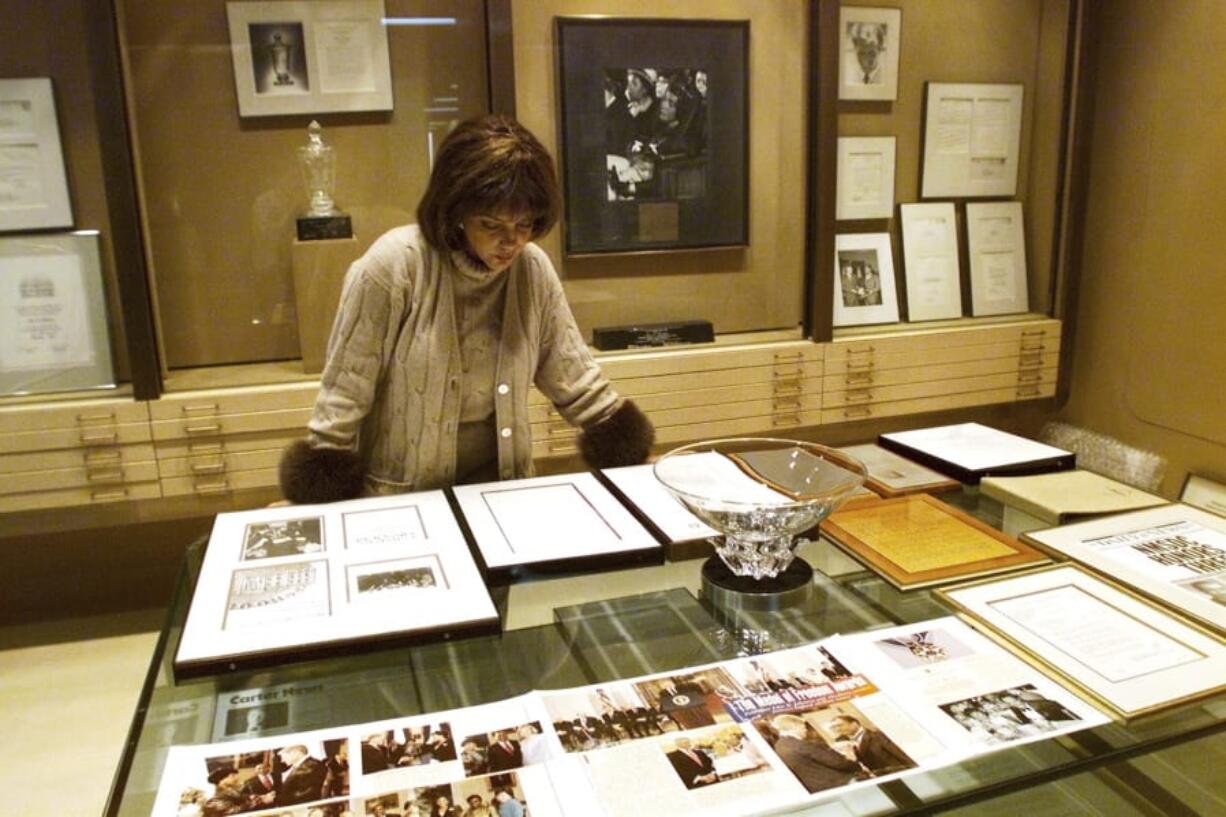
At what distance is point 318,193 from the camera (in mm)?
3080

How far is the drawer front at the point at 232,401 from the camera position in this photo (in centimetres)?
289

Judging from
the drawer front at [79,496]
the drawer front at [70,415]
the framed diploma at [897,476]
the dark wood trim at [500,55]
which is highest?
the dark wood trim at [500,55]

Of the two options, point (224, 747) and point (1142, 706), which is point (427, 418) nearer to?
point (224, 747)

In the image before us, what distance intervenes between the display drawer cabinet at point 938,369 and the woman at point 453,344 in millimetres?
1804

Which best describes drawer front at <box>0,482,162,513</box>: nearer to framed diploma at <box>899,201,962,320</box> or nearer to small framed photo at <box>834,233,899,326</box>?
small framed photo at <box>834,233,899,326</box>

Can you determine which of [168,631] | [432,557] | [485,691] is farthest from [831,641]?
[168,631]

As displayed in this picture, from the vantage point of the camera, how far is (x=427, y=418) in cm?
184

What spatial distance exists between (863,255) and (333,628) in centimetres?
298

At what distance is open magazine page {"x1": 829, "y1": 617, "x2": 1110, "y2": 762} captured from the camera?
1018 millimetres

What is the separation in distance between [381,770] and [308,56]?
268 cm

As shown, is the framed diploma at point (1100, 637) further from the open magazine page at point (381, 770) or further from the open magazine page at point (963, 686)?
the open magazine page at point (381, 770)

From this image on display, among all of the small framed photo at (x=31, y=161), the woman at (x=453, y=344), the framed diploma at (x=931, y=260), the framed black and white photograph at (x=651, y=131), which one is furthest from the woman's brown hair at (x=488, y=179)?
the framed diploma at (x=931, y=260)

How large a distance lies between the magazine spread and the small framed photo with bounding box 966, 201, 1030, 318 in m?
3.03

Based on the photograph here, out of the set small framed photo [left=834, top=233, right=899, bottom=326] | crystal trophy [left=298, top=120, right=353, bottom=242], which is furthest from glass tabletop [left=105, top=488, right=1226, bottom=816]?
small framed photo [left=834, top=233, right=899, bottom=326]
